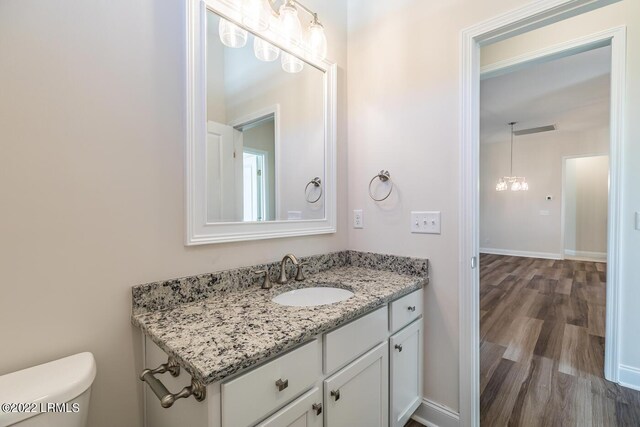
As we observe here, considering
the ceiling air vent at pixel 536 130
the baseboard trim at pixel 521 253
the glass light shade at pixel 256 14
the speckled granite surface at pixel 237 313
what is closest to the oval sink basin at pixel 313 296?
the speckled granite surface at pixel 237 313

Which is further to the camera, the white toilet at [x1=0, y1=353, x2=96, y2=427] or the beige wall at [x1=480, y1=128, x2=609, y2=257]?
the beige wall at [x1=480, y1=128, x2=609, y2=257]

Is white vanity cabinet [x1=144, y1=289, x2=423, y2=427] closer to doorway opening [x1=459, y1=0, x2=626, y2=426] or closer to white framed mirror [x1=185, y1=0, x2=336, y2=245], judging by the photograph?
doorway opening [x1=459, y1=0, x2=626, y2=426]

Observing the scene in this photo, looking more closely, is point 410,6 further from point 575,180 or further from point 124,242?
point 575,180

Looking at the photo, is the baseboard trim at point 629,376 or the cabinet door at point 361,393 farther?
the baseboard trim at point 629,376

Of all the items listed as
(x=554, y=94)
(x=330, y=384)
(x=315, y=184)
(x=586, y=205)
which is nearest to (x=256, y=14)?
(x=315, y=184)

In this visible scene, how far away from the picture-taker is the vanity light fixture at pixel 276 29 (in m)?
1.27

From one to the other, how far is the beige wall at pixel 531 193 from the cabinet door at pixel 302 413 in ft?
23.1

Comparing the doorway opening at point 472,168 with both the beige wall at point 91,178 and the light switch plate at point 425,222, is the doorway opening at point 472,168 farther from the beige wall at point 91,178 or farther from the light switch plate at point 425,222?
the beige wall at point 91,178

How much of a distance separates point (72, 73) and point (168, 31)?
38cm

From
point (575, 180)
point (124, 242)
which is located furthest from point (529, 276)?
point (124, 242)

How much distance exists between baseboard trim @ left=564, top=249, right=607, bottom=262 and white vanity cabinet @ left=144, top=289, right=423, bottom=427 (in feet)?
22.7

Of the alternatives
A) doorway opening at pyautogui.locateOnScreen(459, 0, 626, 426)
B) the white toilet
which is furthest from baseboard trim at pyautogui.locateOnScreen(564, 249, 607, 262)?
the white toilet

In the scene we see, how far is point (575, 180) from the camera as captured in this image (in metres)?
6.30

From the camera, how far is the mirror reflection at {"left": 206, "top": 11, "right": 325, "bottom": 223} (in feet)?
4.07
